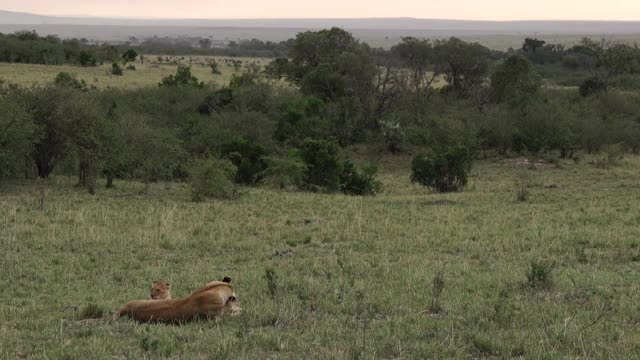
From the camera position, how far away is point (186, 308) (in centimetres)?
693

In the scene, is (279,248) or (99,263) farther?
(279,248)

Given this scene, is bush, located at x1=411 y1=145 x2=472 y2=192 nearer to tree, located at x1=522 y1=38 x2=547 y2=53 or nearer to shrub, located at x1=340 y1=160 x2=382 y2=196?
shrub, located at x1=340 y1=160 x2=382 y2=196

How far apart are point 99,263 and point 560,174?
23.8 m

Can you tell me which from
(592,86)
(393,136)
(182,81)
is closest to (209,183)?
(393,136)

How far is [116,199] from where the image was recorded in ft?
60.2

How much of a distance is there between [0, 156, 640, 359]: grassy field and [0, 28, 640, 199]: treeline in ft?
7.91

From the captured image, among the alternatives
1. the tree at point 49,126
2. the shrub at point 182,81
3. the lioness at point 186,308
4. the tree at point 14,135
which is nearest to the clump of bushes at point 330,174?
the tree at point 49,126

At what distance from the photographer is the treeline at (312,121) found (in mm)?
21375

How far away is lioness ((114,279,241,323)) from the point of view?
6.93m

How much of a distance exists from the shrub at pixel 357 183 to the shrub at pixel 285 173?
5.43 ft

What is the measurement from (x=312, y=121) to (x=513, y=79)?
19127 millimetres

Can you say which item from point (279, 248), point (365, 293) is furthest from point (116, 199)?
point (365, 293)

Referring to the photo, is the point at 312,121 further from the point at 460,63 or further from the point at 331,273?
the point at 331,273

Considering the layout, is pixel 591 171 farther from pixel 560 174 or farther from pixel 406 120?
pixel 406 120
